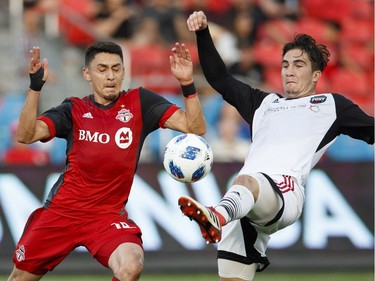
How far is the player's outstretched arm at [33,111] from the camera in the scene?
7.47 metres

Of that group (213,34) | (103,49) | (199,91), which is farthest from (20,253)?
(213,34)

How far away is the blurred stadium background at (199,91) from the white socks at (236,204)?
476 cm

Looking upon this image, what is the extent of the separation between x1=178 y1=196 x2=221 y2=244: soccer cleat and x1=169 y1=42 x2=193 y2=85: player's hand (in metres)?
1.29

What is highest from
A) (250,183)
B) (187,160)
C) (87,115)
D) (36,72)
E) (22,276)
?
(36,72)

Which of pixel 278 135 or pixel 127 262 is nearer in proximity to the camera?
pixel 127 262

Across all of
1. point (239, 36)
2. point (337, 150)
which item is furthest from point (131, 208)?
point (239, 36)

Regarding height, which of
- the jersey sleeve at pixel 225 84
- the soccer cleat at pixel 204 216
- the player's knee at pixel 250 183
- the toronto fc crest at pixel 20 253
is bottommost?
the toronto fc crest at pixel 20 253

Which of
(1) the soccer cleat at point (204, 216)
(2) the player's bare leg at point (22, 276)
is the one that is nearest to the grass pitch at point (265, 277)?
(2) the player's bare leg at point (22, 276)

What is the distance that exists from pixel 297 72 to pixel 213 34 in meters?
7.44

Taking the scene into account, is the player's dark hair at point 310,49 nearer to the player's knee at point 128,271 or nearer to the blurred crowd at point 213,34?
the player's knee at point 128,271

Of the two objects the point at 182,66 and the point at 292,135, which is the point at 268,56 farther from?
the point at 182,66

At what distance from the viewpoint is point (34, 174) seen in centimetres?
1199

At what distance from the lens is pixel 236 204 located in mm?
6969

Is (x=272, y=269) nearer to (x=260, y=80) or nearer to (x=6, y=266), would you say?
(x=6, y=266)
